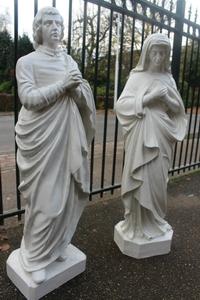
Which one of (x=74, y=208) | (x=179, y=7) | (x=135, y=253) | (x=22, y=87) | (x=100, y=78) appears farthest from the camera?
(x=100, y=78)

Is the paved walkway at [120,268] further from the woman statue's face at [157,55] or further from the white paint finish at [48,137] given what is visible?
the woman statue's face at [157,55]

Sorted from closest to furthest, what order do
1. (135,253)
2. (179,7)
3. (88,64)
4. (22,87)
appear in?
(22,87), (135,253), (179,7), (88,64)

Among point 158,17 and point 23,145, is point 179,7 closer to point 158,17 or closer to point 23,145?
point 158,17

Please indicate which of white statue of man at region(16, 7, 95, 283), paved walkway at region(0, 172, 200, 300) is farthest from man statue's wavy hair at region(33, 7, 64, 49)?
paved walkway at region(0, 172, 200, 300)

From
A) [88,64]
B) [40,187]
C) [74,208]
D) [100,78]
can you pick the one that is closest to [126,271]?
[74,208]

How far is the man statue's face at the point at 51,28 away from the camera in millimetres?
2033

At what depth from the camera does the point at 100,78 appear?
55.3 ft

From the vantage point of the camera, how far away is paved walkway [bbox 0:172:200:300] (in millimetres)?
2394

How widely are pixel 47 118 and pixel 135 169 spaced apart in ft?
3.18

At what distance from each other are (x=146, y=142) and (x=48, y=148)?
902 millimetres

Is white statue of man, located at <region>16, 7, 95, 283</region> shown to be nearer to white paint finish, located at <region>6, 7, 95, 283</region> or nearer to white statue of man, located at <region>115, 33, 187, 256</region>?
white paint finish, located at <region>6, 7, 95, 283</region>

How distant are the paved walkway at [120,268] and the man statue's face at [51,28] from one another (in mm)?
1826

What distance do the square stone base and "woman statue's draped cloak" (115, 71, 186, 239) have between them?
1.98 ft

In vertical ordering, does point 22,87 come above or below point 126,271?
above
